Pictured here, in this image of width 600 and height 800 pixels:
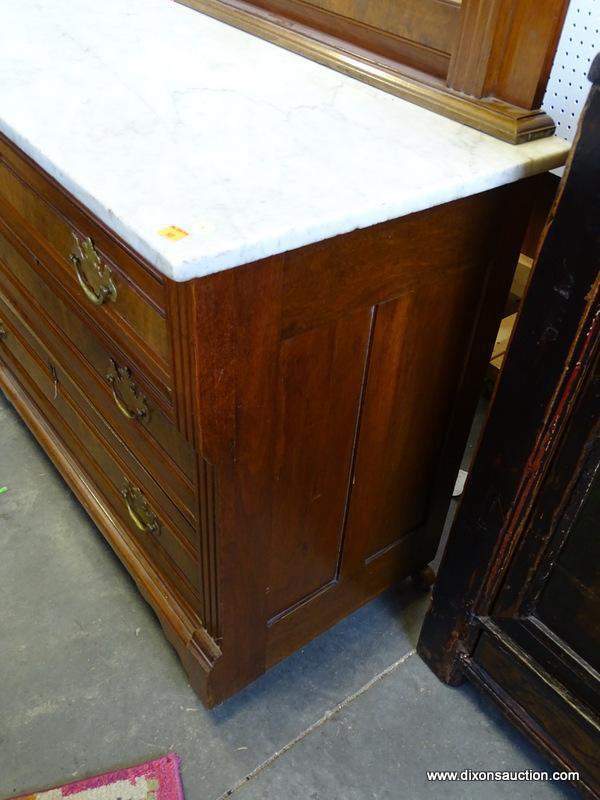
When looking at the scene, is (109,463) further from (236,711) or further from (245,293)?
(245,293)

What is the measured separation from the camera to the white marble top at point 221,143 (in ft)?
2.43

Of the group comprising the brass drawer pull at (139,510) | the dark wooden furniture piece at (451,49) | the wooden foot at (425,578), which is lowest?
the wooden foot at (425,578)

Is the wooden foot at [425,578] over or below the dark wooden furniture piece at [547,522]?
below

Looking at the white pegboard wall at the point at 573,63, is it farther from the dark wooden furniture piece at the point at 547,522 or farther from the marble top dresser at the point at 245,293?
the dark wooden furniture piece at the point at 547,522

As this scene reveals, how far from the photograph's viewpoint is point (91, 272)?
0.96 meters

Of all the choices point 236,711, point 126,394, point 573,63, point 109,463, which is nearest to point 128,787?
point 236,711

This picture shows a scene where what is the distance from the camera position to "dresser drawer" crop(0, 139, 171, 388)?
2.77ft

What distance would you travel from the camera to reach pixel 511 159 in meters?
0.90

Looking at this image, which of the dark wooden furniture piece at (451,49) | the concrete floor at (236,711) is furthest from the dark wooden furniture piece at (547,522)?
the dark wooden furniture piece at (451,49)

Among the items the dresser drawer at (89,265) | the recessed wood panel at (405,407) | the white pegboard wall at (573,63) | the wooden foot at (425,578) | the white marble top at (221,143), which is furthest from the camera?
the wooden foot at (425,578)

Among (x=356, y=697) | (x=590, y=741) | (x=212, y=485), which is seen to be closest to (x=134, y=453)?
(x=212, y=485)

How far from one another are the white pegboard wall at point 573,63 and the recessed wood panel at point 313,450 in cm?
54

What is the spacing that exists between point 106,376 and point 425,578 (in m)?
0.77

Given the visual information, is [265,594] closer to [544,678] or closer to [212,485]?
[212,485]
